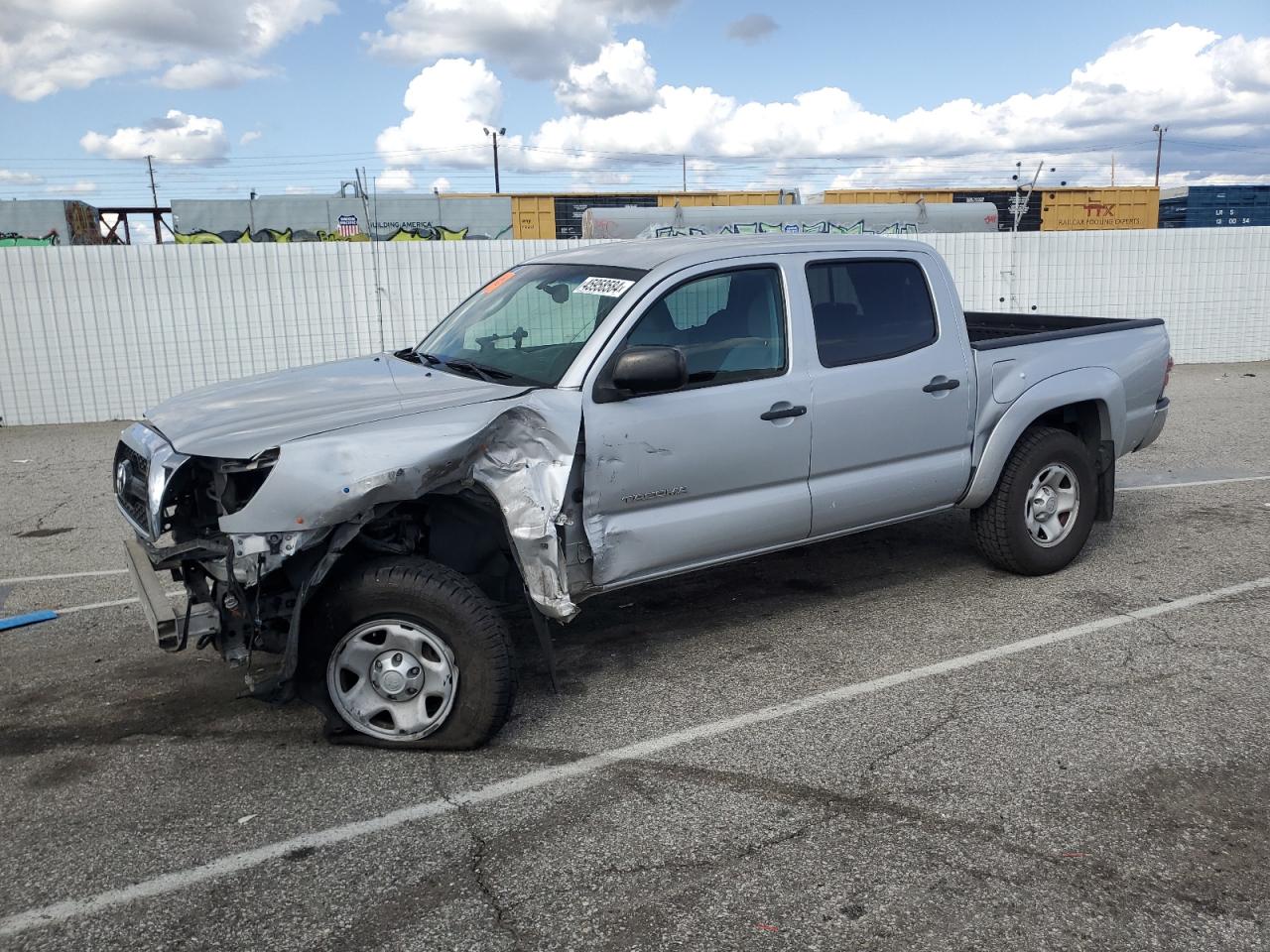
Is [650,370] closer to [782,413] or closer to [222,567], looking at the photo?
[782,413]

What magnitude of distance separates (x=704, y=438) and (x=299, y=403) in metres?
1.71

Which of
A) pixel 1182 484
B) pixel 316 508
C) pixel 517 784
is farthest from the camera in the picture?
pixel 1182 484

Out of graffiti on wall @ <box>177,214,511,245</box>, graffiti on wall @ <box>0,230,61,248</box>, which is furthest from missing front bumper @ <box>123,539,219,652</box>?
graffiti on wall @ <box>0,230,61,248</box>

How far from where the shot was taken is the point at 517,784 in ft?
12.3

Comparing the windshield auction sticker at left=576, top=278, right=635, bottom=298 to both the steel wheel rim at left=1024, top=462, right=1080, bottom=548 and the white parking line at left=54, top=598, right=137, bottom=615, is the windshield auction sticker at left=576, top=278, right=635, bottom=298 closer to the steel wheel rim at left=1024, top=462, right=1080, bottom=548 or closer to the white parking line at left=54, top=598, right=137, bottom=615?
the steel wheel rim at left=1024, top=462, right=1080, bottom=548

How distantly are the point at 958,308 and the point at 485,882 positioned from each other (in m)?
3.84

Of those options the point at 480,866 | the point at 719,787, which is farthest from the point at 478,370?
the point at 480,866

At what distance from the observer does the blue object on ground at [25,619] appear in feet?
18.5

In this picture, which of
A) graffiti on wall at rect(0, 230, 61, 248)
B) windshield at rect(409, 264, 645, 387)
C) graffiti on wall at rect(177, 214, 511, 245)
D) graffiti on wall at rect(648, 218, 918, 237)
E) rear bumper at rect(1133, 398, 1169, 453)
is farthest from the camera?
graffiti on wall at rect(177, 214, 511, 245)

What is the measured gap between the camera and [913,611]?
5504 millimetres

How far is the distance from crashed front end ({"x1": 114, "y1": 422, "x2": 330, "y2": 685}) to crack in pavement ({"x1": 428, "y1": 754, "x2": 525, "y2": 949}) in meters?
0.84

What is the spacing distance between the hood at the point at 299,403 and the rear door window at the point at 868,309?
5.45 feet

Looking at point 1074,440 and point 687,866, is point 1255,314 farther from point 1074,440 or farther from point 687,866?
point 687,866

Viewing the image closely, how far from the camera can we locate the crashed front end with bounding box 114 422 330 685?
3660 mm
